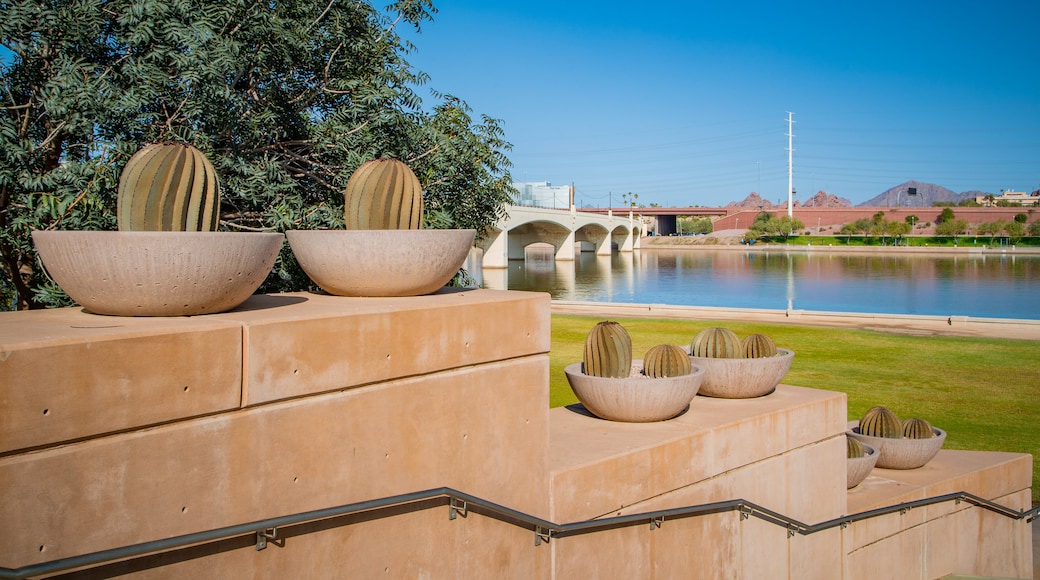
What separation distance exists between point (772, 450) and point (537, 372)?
10.6 ft

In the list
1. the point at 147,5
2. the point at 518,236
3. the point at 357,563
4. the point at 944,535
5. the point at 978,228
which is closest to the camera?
the point at 357,563

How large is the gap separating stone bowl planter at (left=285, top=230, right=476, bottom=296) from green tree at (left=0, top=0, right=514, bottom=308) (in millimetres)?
Answer: 3850

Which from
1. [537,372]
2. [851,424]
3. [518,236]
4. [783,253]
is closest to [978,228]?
[783,253]

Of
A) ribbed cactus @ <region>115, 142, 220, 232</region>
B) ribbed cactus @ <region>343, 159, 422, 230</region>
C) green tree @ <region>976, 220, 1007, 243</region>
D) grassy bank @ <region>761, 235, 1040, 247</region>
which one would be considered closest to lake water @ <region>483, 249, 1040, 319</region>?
grassy bank @ <region>761, 235, 1040, 247</region>

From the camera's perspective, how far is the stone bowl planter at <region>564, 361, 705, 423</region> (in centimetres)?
712

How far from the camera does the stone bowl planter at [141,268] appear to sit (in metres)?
3.90

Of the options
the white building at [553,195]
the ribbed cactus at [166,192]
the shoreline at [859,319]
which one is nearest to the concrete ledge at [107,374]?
the ribbed cactus at [166,192]

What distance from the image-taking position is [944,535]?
374 inches

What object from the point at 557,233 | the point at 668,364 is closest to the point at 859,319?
the point at 668,364

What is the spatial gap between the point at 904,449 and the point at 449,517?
7608 mm

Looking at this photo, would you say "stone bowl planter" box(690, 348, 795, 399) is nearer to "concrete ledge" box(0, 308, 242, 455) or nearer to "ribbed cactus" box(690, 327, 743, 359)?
"ribbed cactus" box(690, 327, 743, 359)

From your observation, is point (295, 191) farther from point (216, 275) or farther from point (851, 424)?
point (851, 424)

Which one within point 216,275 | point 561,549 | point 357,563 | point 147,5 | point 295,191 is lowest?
point 561,549

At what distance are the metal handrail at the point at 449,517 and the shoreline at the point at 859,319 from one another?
18.7 metres
